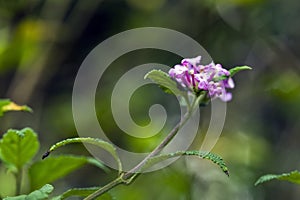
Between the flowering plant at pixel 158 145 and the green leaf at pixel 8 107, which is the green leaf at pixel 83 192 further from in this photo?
the green leaf at pixel 8 107

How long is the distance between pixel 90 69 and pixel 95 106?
243 mm

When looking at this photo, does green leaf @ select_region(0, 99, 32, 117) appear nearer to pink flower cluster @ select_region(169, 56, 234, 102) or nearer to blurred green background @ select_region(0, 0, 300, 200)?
pink flower cluster @ select_region(169, 56, 234, 102)

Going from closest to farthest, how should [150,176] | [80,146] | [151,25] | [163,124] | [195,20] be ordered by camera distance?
[150,176], [163,124], [80,146], [195,20], [151,25]

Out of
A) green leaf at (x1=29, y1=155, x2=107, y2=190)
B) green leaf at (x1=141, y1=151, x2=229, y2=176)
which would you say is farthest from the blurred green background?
green leaf at (x1=141, y1=151, x2=229, y2=176)

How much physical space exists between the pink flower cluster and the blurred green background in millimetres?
491

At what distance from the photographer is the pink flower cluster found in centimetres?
53

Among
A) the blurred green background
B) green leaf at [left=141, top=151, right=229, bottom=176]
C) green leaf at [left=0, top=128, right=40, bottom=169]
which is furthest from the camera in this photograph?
the blurred green background

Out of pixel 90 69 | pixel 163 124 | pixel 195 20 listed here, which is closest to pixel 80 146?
pixel 163 124

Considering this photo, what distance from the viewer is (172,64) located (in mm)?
1543

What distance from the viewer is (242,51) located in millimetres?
1489

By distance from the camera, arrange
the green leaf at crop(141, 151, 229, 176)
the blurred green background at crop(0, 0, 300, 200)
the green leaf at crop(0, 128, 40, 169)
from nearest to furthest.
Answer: the green leaf at crop(141, 151, 229, 176) < the green leaf at crop(0, 128, 40, 169) < the blurred green background at crop(0, 0, 300, 200)

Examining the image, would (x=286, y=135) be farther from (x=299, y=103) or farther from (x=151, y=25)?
(x=151, y=25)

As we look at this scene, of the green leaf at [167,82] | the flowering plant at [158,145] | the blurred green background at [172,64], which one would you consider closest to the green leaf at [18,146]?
the flowering plant at [158,145]

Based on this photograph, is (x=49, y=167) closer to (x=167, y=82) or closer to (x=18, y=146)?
(x=18, y=146)
